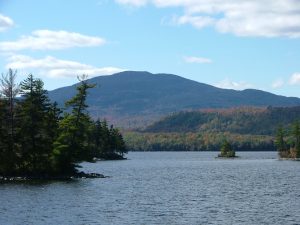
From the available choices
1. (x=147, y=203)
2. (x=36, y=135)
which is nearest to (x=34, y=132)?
(x=36, y=135)

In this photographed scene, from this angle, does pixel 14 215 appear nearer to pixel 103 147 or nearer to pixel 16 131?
pixel 16 131

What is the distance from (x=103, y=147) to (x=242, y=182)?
333 feet

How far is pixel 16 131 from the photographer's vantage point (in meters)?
92.1

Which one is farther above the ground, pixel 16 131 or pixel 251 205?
→ pixel 16 131

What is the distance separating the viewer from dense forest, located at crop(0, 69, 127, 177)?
301ft

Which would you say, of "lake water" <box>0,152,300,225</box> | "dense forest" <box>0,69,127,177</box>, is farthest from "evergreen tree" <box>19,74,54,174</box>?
"lake water" <box>0,152,300,225</box>

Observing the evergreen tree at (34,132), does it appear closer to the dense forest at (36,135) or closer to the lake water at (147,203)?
the dense forest at (36,135)

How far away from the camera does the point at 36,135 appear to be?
9369cm

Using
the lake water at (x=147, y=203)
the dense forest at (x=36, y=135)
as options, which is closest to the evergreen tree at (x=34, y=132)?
the dense forest at (x=36, y=135)

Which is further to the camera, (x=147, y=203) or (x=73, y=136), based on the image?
(x=73, y=136)

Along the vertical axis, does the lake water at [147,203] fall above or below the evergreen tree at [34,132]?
below

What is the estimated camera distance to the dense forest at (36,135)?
301 feet

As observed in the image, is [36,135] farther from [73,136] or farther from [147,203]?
[147,203]

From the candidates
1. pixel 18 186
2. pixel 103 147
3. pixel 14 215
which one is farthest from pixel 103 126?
pixel 14 215
